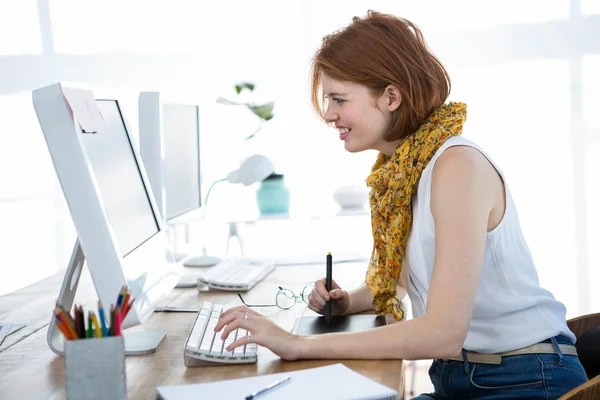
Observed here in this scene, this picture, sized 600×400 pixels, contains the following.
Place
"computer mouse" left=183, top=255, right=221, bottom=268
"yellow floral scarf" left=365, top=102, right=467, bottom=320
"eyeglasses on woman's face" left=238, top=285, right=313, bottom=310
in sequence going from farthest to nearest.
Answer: "computer mouse" left=183, top=255, right=221, bottom=268, "eyeglasses on woman's face" left=238, top=285, right=313, bottom=310, "yellow floral scarf" left=365, top=102, right=467, bottom=320

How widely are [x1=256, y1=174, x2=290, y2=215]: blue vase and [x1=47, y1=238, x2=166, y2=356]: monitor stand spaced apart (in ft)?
5.04

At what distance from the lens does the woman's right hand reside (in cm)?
148

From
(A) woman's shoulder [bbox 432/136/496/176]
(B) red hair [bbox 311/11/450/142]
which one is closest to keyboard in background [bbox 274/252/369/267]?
(B) red hair [bbox 311/11/450/142]

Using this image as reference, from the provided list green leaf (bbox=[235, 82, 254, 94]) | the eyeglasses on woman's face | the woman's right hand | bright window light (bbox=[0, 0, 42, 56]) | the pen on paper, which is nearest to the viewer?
the pen on paper

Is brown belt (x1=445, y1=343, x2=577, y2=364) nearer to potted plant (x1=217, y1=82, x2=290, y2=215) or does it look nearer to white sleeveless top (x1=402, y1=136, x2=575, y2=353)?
white sleeveless top (x1=402, y1=136, x2=575, y2=353)

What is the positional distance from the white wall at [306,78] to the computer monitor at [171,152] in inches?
46.2

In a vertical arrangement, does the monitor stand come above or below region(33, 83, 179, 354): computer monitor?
below

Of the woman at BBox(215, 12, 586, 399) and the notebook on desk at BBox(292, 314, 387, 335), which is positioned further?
the notebook on desk at BBox(292, 314, 387, 335)

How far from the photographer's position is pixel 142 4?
12.6 feet

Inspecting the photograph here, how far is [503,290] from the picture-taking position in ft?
4.29

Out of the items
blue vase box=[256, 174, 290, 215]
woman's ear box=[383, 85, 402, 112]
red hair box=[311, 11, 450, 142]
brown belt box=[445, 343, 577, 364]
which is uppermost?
red hair box=[311, 11, 450, 142]

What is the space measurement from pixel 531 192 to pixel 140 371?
296 cm

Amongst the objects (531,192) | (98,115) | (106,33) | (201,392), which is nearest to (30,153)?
(106,33)

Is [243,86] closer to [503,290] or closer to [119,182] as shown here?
[119,182]
